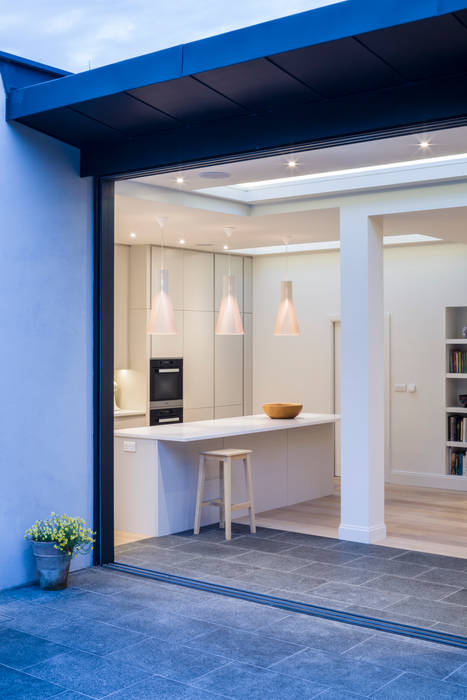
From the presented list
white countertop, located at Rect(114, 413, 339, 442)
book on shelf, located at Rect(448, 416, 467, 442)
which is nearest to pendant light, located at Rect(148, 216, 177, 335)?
white countertop, located at Rect(114, 413, 339, 442)

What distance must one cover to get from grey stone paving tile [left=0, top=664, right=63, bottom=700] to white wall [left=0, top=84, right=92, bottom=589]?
1308mm

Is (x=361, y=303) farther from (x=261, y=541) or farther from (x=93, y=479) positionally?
(x=93, y=479)

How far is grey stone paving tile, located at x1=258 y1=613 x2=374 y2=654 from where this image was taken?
3.68 meters

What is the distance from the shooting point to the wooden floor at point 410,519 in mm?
5990

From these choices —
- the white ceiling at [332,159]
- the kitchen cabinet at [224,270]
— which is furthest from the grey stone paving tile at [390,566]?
the kitchen cabinet at [224,270]

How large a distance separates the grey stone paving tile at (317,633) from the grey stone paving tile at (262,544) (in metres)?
1.56

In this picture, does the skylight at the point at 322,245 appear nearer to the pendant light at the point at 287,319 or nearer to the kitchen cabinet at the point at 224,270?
the kitchen cabinet at the point at 224,270

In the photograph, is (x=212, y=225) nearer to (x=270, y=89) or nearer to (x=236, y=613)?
(x=270, y=89)

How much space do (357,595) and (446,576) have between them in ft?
2.63

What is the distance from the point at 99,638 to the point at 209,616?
636 mm

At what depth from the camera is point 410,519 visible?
6.86m

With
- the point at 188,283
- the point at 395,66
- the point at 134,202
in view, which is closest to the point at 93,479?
the point at 134,202

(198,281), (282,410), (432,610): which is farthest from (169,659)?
(198,281)

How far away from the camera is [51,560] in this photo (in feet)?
14.7
